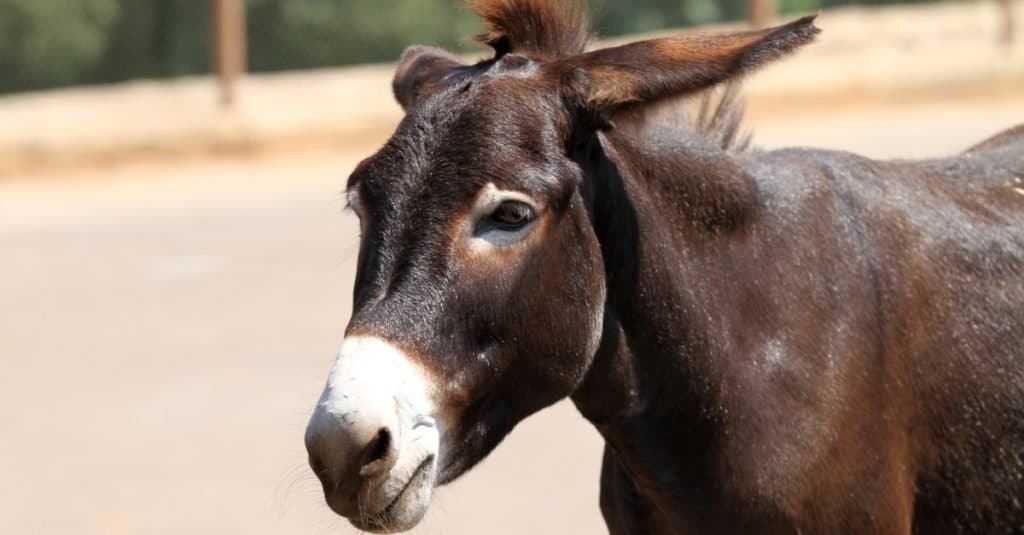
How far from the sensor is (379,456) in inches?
121

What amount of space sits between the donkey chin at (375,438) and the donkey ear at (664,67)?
2.14 feet

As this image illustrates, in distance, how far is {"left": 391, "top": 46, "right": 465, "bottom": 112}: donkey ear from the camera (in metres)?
3.69

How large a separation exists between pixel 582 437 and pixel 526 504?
809mm

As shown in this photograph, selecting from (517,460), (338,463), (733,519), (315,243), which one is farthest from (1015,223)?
(315,243)

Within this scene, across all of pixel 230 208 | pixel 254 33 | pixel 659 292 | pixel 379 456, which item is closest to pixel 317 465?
pixel 379 456

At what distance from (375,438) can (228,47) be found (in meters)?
12.0

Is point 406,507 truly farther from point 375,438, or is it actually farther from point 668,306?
point 668,306

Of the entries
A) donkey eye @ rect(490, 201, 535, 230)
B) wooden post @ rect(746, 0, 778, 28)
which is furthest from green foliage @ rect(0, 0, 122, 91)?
donkey eye @ rect(490, 201, 535, 230)

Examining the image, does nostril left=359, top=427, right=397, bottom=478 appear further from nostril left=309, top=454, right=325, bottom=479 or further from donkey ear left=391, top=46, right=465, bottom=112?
donkey ear left=391, top=46, right=465, bottom=112

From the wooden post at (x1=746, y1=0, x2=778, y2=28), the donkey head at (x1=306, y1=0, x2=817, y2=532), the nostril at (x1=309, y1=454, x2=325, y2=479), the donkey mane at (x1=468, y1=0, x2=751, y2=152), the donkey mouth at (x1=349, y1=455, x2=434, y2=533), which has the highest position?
the donkey mane at (x1=468, y1=0, x2=751, y2=152)

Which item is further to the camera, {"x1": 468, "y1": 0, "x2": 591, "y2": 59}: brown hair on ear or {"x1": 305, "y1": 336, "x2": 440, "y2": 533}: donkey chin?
{"x1": 468, "y1": 0, "x2": 591, "y2": 59}: brown hair on ear

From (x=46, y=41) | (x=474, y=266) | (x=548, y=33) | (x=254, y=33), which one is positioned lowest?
(x=254, y=33)

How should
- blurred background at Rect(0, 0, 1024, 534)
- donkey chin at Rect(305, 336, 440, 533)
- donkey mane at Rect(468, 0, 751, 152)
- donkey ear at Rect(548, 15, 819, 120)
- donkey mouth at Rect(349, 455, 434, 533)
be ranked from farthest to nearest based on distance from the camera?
blurred background at Rect(0, 0, 1024, 534) → donkey mane at Rect(468, 0, 751, 152) → donkey ear at Rect(548, 15, 819, 120) → donkey mouth at Rect(349, 455, 434, 533) → donkey chin at Rect(305, 336, 440, 533)

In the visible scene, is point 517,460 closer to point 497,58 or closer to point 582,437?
point 582,437
